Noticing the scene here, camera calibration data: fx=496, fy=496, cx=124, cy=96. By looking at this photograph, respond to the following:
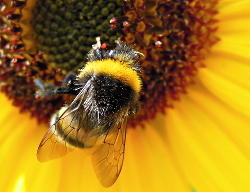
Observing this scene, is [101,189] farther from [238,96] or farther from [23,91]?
[238,96]

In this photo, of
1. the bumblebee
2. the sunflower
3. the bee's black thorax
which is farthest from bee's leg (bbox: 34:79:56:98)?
the bee's black thorax

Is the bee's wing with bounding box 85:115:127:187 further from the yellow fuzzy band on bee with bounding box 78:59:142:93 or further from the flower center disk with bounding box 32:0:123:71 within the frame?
the flower center disk with bounding box 32:0:123:71

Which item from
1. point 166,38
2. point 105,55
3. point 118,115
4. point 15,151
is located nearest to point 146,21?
point 166,38

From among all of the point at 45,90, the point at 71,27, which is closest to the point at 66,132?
the point at 45,90

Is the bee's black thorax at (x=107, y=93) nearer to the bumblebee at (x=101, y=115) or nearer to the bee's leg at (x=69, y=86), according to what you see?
the bumblebee at (x=101, y=115)

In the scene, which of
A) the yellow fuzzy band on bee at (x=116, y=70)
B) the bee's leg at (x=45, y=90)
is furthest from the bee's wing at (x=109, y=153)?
the bee's leg at (x=45, y=90)
